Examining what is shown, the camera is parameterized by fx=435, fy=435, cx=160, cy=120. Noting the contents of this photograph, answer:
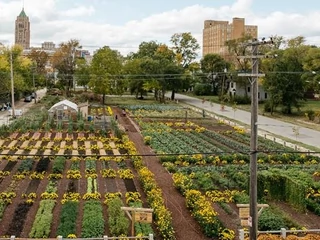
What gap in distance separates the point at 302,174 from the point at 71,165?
39.6ft

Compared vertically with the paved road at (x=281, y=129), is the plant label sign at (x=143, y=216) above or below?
below

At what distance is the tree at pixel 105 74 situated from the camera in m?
57.6

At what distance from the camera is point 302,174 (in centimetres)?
1977

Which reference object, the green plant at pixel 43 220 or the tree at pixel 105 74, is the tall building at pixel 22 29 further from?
the green plant at pixel 43 220

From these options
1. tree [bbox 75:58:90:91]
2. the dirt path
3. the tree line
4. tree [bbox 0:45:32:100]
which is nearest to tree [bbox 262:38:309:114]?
the tree line

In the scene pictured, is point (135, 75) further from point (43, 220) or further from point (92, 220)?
point (43, 220)

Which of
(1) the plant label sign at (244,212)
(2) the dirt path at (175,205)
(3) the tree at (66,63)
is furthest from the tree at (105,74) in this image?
(1) the plant label sign at (244,212)

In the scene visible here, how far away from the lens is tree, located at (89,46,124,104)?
57.6 m

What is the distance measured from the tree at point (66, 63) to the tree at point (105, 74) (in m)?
16.4

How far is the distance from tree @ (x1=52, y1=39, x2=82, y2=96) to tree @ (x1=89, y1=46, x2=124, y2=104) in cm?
1639

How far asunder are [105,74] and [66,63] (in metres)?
21.0

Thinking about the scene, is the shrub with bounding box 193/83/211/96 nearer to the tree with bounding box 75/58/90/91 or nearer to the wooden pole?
the tree with bounding box 75/58/90/91

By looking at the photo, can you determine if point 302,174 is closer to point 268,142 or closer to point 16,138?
point 268,142

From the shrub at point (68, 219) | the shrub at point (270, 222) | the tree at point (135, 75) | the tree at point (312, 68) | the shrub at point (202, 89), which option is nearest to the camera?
the shrub at point (68, 219)
